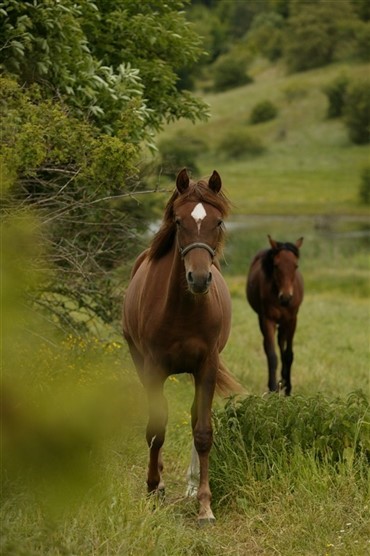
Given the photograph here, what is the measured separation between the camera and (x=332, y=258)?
40.8 m

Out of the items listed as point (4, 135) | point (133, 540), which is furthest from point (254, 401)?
point (4, 135)

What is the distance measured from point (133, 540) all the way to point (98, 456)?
3.39 meters

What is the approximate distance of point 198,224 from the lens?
623 centimetres

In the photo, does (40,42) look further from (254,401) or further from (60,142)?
(254,401)

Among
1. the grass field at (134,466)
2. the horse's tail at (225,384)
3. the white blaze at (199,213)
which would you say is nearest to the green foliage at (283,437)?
the grass field at (134,466)

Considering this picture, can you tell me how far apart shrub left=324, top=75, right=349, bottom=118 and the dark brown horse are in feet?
342

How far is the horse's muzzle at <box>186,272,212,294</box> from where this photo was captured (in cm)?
588

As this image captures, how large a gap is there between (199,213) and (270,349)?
6.44 metres

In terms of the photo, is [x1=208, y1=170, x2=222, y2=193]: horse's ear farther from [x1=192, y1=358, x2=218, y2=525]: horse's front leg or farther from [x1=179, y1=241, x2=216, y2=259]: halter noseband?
[x1=192, y1=358, x2=218, y2=525]: horse's front leg

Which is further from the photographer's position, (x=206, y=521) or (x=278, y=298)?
(x=278, y=298)

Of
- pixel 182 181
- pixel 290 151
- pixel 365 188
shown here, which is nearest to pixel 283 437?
pixel 182 181

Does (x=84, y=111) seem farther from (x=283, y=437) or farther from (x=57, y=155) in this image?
(x=283, y=437)

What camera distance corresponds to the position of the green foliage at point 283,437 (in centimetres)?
666

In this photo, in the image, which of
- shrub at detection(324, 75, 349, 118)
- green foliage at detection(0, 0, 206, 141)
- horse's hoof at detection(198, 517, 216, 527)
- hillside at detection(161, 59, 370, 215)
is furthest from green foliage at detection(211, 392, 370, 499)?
shrub at detection(324, 75, 349, 118)
